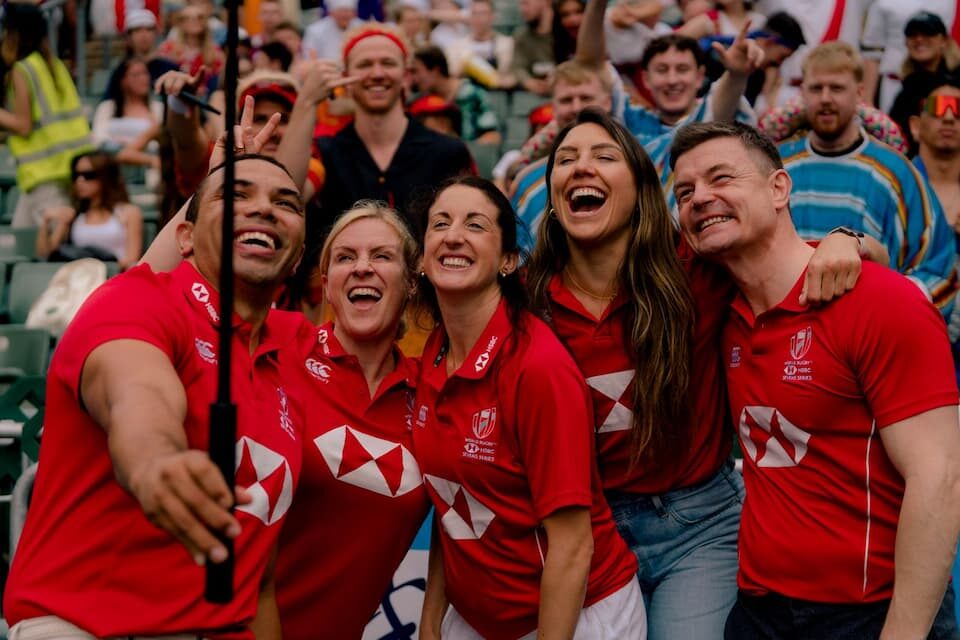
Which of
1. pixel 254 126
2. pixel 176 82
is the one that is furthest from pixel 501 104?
pixel 176 82

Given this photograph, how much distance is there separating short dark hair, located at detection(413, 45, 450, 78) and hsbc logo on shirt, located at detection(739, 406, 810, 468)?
6.18 meters

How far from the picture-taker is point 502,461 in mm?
3461

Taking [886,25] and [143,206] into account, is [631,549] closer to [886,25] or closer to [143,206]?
[886,25]

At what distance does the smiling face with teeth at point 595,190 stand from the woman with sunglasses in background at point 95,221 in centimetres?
462

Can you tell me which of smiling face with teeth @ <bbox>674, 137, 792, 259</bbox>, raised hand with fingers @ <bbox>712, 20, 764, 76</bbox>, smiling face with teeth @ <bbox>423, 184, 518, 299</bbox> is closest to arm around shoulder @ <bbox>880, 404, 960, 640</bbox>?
smiling face with teeth @ <bbox>674, 137, 792, 259</bbox>

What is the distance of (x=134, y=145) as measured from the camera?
31.3 feet

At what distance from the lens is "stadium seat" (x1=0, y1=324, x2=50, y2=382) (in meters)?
6.78

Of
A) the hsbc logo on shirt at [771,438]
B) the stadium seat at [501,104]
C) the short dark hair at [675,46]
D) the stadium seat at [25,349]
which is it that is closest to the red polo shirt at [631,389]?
the hsbc logo on shirt at [771,438]

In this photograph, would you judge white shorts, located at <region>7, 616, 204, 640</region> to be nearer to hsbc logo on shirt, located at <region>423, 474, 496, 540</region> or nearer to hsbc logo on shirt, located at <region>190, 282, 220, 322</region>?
hsbc logo on shirt, located at <region>190, 282, 220, 322</region>

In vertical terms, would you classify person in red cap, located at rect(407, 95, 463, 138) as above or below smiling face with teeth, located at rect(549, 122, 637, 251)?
below

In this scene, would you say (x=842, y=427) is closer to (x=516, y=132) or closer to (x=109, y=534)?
(x=109, y=534)

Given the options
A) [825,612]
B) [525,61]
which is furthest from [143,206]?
[825,612]

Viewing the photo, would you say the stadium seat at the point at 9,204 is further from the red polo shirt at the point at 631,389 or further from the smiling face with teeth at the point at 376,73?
the red polo shirt at the point at 631,389

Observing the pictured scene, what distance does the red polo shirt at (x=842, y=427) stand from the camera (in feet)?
10.5
